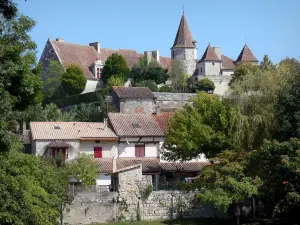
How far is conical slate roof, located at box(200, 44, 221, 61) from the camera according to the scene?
295 ft

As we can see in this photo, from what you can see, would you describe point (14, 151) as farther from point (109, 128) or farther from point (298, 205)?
point (109, 128)

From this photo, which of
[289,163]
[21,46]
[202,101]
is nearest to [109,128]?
[202,101]

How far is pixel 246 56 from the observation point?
9419 cm

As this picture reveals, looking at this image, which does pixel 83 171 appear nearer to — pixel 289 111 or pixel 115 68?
pixel 289 111

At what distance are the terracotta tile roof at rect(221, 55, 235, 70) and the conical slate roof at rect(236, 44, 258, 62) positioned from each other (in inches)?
51.5

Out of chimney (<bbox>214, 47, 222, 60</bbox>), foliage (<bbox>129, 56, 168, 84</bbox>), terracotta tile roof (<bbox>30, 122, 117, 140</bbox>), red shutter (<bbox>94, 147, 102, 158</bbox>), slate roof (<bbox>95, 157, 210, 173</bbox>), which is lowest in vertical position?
slate roof (<bbox>95, 157, 210, 173</bbox>)

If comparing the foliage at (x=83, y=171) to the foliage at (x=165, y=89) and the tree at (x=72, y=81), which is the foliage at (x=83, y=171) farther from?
the foliage at (x=165, y=89)

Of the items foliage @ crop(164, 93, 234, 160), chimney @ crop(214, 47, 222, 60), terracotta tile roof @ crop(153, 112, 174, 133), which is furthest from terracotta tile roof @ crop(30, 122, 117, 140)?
chimney @ crop(214, 47, 222, 60)

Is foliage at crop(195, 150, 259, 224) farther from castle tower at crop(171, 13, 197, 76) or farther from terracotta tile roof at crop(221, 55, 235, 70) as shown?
castle tower at crop(171, 13, 197, 76)

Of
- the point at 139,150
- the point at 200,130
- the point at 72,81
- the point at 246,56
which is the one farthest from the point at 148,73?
the point at 200,130

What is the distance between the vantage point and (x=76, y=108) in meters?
68.6

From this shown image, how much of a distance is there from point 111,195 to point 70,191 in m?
2.54

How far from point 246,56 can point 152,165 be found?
164 feet

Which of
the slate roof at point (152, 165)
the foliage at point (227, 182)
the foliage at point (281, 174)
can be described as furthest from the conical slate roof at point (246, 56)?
the foliage at point (281, 174)
